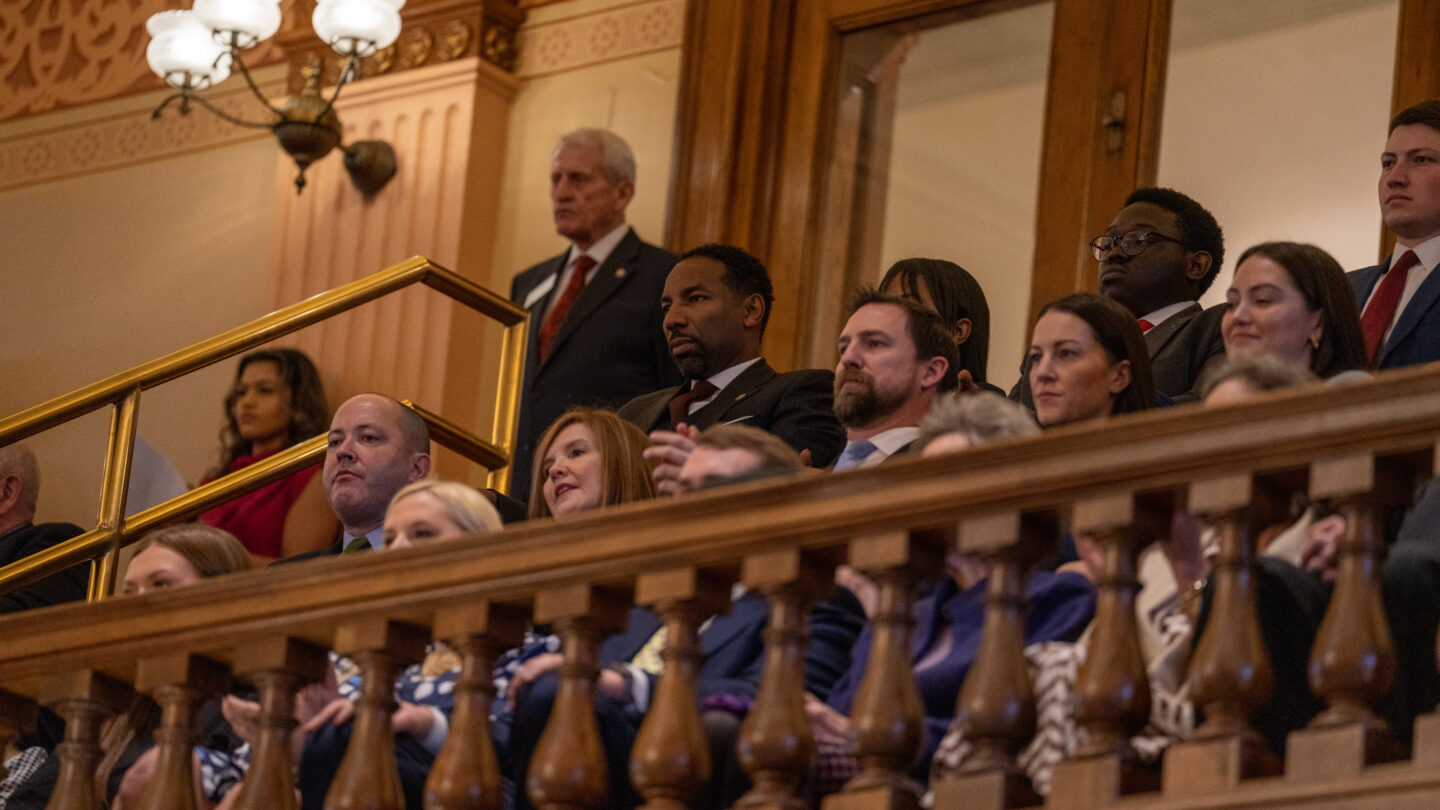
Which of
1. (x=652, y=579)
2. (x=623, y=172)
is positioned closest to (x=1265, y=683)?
(x=652, y=579)

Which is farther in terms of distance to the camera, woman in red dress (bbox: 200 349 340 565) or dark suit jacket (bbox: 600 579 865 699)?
woman in red dress (bbox: 200 349 340 565)

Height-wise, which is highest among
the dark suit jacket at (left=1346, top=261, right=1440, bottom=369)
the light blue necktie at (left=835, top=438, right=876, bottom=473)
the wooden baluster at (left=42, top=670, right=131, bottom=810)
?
the dark suit jacket at (left=1346, top=261, right=1440, bottom=369)

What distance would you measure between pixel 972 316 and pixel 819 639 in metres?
1.71

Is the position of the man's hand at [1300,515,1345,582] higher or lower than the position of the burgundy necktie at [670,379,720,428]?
lower

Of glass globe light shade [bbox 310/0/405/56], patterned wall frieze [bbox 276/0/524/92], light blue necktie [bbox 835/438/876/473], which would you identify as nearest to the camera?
light blue necktie [bbox 835/438/876/473]

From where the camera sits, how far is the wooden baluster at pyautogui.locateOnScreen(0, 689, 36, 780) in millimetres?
3109

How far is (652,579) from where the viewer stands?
101 inches

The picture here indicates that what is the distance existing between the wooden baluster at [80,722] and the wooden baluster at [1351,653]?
152 centimetres

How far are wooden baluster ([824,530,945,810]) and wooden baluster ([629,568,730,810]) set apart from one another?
16 cm

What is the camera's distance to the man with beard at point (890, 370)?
3893 millimetres

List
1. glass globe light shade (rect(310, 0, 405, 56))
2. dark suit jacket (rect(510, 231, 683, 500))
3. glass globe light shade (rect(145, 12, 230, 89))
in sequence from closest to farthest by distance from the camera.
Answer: dark suit jacket (rect(510, 231, 683, 500)), glass globe light shade (rect(310, 0, 405, 56)), glass globe light shade (rect(145, 12, 230, 89))

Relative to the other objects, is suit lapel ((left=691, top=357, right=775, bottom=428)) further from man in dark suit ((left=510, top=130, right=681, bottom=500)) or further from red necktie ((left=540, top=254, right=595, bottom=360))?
red necktie ((left=540, top=254, right=595, bottom=360))

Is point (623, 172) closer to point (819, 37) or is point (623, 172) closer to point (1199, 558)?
point (819, 37)

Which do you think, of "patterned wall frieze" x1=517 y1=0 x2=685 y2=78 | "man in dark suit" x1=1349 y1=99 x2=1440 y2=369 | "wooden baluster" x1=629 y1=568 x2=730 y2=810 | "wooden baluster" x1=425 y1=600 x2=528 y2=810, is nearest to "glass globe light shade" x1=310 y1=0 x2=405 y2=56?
"patterned wall frieze" x1=517 y1=0 x2=685 y2=78
